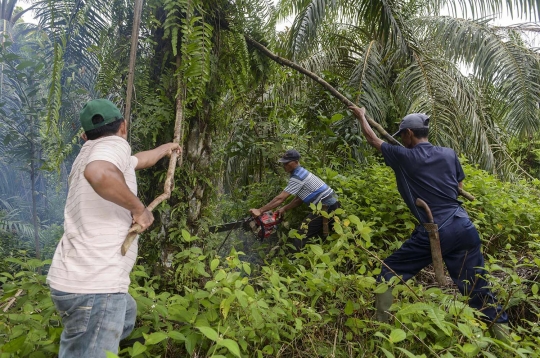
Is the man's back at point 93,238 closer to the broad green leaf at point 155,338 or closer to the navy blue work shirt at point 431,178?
the broad green leaf at point 155,338

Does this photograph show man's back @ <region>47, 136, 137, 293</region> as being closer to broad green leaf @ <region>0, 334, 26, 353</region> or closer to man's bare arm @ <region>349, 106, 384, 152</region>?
broad green leaf @ <region>0, 334, 26, 353</region>

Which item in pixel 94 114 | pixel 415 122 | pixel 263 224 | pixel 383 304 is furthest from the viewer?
pixel 263 224

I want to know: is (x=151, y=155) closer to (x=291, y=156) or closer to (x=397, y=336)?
(x=397, y=336)

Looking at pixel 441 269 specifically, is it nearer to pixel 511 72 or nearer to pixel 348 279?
pixel 348 279

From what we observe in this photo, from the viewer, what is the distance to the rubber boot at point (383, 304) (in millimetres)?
3033

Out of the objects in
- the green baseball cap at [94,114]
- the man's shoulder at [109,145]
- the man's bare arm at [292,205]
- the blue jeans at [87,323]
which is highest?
the green baseball cap at [94,114]

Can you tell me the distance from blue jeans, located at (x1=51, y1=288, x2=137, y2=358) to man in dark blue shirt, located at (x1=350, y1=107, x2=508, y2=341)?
195cm

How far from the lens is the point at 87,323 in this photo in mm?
1966

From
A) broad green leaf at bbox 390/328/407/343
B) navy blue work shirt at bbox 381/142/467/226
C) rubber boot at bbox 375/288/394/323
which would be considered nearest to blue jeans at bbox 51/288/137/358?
broad green leaf at bbox 390/328/407/343

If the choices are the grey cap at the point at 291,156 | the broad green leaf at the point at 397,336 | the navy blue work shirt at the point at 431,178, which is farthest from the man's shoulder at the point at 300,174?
the broad green leaf at the point at 397,336

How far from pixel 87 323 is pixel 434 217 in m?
2.64

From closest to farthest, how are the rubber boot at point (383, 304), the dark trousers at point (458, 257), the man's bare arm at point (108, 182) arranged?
1. the man's bare arm at point (108, 182)
2. the rubber boot at point (383, 304)
3. the dark trousers at point (458, 257)

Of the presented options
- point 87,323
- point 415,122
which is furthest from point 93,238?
point 415,122

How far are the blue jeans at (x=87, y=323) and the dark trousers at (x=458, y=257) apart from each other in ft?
6.51
